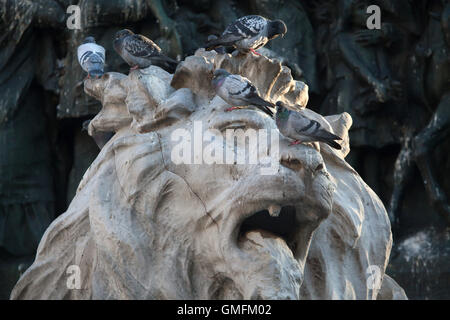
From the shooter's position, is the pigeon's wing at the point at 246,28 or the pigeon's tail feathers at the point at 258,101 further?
the pigeon's wing at the point at 246,28

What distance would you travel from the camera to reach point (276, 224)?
4543 millimetres

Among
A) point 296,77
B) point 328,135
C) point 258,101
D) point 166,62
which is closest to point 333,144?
point 328,135

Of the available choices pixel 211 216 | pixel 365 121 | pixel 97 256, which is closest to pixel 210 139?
pixel 211 216

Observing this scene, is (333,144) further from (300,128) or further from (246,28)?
(246,28)

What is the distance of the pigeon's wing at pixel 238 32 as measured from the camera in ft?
22.2

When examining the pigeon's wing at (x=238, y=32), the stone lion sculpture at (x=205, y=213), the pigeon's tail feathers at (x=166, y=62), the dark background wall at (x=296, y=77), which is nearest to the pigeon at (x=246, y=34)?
the pigeon's wing at (x=238, y=32)

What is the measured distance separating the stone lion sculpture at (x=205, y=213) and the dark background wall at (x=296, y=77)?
578 cm

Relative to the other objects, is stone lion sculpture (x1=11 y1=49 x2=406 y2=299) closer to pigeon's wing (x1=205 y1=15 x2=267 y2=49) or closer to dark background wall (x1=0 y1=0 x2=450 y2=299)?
pigeon's wing (x1=205 y1=15 x2=267 y2=49)

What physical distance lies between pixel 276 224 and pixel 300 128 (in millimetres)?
406

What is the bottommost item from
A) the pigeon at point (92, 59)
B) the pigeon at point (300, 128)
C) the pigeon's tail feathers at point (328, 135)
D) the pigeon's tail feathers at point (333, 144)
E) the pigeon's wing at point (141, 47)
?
the pigeon at point (92, 59)

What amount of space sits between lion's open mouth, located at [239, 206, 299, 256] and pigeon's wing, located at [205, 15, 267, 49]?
2326 mm

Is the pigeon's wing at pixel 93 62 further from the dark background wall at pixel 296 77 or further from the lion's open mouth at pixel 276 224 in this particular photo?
the dark background wall at pixel 296 77

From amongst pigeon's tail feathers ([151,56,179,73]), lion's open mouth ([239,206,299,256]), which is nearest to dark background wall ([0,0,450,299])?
pigeon's tail feathers ([151,56,179,73])
